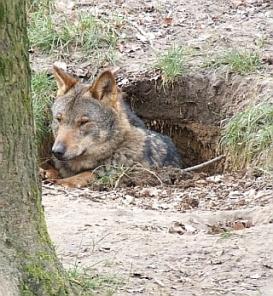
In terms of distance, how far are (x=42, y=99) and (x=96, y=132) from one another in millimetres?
1037

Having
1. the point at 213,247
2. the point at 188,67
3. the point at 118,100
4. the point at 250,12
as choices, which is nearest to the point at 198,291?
the point at 213,247

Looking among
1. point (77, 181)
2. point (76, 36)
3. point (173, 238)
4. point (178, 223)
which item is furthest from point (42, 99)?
point (173, 238)

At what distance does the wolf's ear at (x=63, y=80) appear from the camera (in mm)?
8266

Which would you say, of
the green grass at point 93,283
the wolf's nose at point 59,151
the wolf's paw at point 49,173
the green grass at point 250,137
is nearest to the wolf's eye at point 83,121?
the wolf's nose at point 59,151

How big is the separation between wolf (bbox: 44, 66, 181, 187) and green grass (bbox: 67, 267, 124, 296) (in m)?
3.66

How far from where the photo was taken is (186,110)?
931 centimetres

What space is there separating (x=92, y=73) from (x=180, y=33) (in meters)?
1.32

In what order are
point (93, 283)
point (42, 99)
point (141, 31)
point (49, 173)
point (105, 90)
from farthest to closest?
point (141, 31) < point (42, 99) < point (49, 173) < point (105, 90) < point (93, 283)

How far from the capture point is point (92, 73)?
9383 mm

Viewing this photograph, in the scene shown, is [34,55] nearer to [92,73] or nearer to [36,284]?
[92,73]

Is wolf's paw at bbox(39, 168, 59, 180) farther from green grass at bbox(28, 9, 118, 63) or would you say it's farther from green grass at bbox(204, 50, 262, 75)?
green grass at bbox(204, 50, 262, 75)

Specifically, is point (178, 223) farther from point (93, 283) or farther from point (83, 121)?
point (83, 121)

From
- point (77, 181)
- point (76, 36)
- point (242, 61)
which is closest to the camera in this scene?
point (77, 181)

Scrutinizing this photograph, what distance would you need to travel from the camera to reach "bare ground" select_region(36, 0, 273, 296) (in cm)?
437
